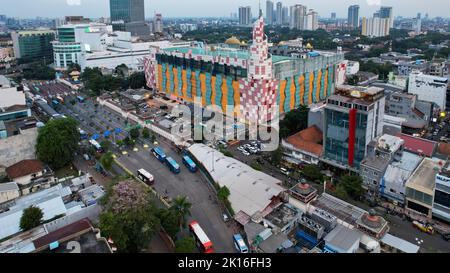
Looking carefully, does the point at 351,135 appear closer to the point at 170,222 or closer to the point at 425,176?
the point at 425,176

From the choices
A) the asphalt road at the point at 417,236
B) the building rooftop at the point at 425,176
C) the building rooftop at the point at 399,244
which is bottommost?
the asphalt road at the point at 417,236

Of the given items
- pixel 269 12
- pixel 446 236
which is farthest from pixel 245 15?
pixel 446 236

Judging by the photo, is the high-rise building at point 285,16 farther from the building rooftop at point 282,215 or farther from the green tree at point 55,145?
the building rooftop at point 282,215

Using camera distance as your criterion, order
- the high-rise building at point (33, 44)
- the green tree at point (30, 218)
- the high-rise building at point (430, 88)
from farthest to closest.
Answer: the high-rise building at point (33, 44) < the high-rise building at point (430, 88) < the green tree at point (30, 218)

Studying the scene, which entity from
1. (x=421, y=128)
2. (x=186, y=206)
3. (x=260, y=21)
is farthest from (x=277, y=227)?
(x=421, y=128)

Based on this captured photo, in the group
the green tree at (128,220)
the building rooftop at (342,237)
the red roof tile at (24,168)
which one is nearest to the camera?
the green tree at (128,220)

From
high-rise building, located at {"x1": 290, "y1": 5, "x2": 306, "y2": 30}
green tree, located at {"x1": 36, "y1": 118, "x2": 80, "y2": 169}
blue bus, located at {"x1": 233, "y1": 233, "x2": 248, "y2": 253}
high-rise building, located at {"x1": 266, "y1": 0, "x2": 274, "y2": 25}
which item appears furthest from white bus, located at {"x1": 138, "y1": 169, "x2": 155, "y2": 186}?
high-rise building, located at {"x1": 266, "y1": 0, "x2": 274, "y2": 25}

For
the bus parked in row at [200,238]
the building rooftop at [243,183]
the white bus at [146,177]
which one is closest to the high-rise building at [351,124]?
the building rooftop at [243,183]

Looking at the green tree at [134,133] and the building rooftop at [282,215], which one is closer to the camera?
the building rooftop at [282,215]
